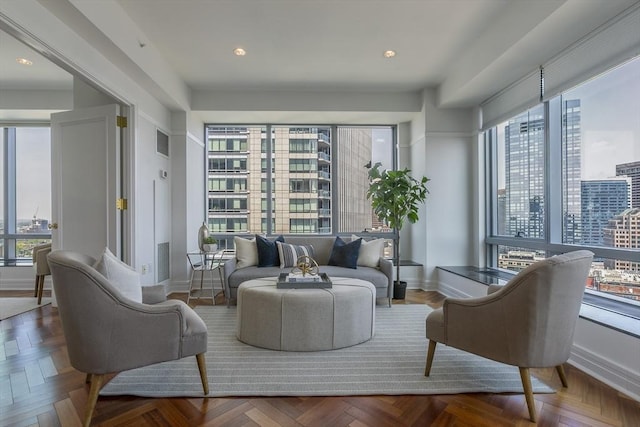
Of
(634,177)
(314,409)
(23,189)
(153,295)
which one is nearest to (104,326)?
(153,295)

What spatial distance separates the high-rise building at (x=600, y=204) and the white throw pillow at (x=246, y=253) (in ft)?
11.6

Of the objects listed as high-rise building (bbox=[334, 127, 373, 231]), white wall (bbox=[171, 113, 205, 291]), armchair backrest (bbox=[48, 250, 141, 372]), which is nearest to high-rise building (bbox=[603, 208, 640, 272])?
high-rise building (bbox=[334, 127, 373, 231])

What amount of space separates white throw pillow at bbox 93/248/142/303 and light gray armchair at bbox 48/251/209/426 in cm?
22

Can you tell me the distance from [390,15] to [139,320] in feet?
10.4

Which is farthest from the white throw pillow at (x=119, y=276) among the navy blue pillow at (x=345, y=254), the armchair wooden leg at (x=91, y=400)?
the navy blue pillow at (x=345, y=254)

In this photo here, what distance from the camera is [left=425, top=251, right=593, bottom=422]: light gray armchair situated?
5.74ft

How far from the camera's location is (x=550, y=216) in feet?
10.6

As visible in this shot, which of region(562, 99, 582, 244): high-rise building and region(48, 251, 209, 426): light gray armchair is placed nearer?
region(48, 251, 209, 426): light gray armchair

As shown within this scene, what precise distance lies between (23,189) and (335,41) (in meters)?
5.28

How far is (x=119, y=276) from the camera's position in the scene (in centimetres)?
200

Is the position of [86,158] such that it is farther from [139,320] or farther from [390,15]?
[390,15]

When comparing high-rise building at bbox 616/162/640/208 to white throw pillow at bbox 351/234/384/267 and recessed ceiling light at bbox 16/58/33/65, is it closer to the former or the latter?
white throw pillow at bbox 351/234/384/267

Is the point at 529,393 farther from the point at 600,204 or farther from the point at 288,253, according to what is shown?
the point at 288,253

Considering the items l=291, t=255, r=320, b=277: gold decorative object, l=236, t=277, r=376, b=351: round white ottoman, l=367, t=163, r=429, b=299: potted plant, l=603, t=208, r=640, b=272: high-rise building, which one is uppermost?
l=367, t=163, r=429, b=299: potted plant
